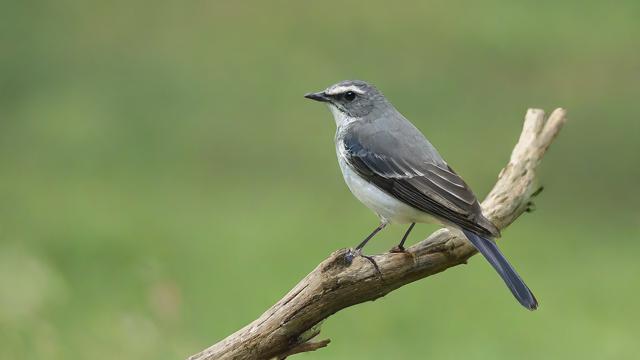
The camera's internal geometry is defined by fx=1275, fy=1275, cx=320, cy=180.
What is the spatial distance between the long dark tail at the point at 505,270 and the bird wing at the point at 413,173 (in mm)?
44

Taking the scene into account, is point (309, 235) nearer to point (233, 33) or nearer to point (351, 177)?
point (351, 177)

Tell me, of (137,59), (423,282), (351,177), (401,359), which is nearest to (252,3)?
(137,59)

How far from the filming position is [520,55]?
15156mm

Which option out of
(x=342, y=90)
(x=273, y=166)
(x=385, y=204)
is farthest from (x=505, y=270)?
(x=273, y=166)

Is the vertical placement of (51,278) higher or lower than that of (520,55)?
lower

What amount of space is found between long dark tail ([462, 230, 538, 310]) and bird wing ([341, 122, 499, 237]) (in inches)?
1.8

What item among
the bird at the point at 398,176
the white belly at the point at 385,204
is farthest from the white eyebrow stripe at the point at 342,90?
the white belly at the point at 385,204

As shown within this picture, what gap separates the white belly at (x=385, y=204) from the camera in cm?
643

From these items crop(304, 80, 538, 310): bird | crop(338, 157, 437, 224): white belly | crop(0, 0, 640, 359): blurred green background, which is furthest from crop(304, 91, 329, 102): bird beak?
crop(0, 0, 640, 359): blurred green background

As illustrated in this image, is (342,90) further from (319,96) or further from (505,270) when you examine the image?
(505,270)

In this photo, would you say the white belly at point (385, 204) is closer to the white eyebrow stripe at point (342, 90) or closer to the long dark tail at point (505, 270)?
the long dark tail at point (505, 270)

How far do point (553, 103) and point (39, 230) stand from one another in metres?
5.91

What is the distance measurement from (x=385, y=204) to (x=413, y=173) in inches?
8.7

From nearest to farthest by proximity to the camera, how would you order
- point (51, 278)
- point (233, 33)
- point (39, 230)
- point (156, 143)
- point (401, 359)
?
point (51, 278), point (401, 359), point (39, 230), point (156, 143), point (233, 33)
